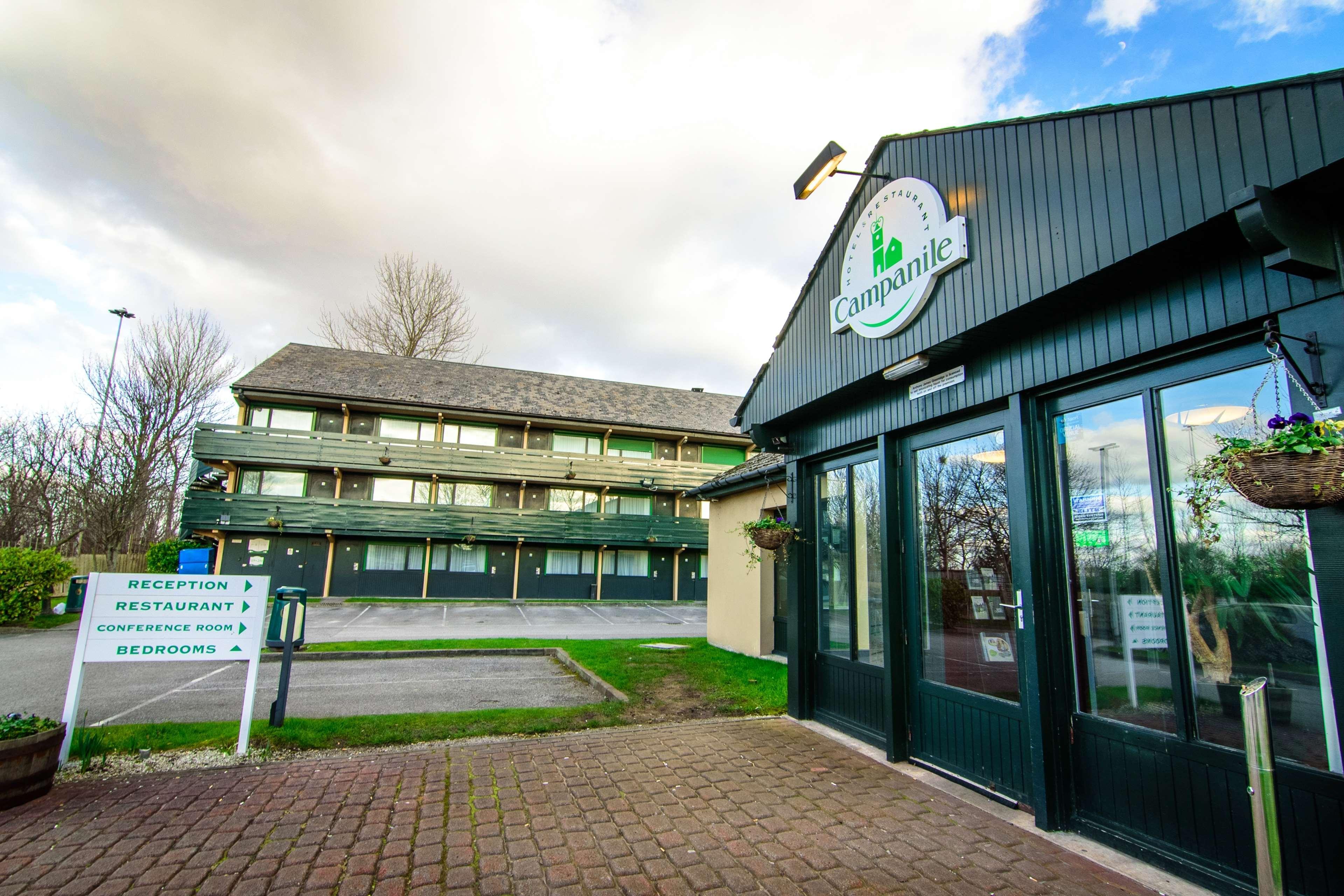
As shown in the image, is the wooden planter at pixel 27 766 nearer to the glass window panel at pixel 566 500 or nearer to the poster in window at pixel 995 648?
the poster in window at pixel 995 648

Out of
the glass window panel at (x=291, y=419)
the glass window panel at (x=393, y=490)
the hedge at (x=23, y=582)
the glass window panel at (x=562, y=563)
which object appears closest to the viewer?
the hedge at (x=23, y=582)

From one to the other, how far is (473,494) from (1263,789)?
87.8 ft

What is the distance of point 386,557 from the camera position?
2517 centimetres

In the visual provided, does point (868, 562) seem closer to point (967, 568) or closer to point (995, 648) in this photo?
point (967, 568)

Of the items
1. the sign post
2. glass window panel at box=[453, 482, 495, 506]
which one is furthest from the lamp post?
the sign post

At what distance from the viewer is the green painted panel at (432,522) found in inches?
917

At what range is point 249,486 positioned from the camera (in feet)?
80.4

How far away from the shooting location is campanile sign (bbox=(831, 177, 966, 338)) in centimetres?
472

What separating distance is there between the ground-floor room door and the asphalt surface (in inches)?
117

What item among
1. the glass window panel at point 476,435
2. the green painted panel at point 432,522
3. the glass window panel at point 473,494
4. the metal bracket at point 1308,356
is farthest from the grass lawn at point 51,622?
the metal bracket at point 1308,356

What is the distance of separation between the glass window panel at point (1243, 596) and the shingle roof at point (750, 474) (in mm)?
5919

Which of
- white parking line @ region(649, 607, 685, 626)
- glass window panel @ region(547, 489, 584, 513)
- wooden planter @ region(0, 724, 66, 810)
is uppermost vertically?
glass window panel @ region(547, 489, 584, 513)

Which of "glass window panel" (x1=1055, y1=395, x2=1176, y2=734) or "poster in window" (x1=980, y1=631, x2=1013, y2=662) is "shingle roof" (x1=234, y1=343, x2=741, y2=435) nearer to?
"poster in window" (x1=980, y1=631, x2=1013, y2=662)

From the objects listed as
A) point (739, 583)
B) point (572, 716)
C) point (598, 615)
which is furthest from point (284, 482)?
point (572, 716)
